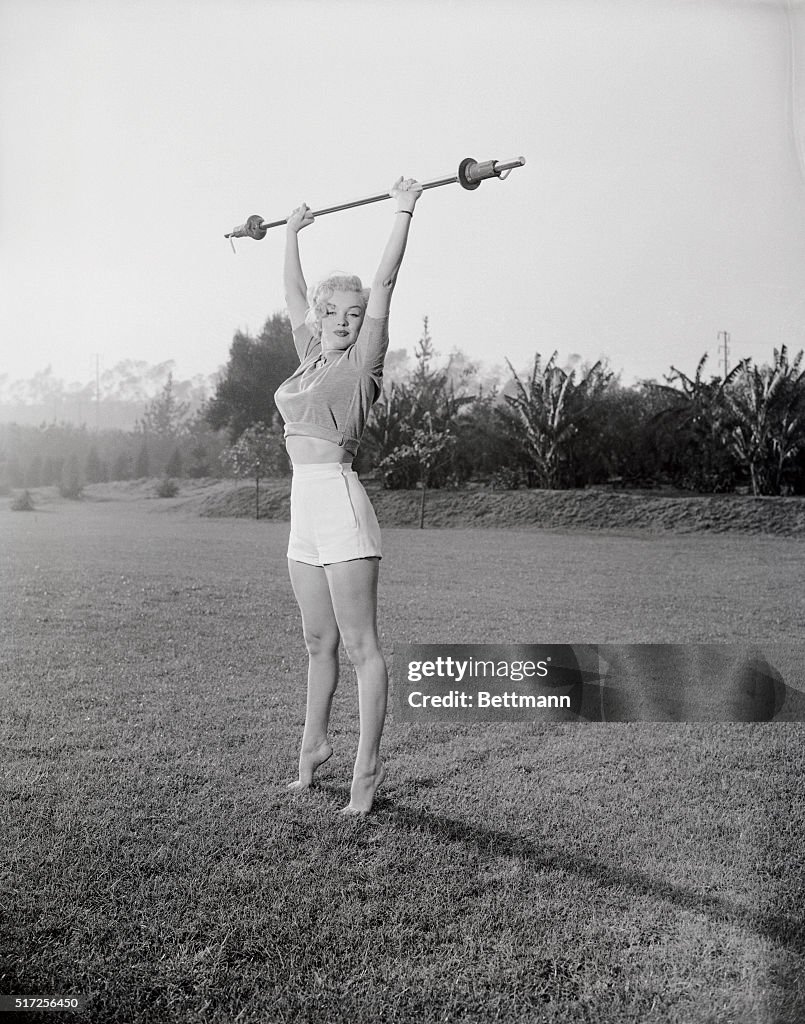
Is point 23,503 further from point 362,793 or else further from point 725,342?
point 725,342

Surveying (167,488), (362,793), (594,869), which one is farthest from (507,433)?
(594,869)

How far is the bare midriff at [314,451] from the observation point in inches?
69.1

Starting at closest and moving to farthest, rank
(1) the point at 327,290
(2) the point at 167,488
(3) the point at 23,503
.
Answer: (1) the point at 327,290 → (3) the point at 23,503 → (2) the point at 167,488

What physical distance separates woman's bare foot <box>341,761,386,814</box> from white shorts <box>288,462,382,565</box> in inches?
19.2

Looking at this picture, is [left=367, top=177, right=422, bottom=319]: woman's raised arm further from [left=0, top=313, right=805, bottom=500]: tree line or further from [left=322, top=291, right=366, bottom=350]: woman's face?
[left=0, top=313, right=805, bottom=500]: tree line

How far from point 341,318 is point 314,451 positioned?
0.29 meters

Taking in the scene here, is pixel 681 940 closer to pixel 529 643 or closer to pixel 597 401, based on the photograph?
pixel 529 643

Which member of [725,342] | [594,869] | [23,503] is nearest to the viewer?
[594,869]

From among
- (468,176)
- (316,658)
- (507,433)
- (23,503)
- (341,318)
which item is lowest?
(316,658)

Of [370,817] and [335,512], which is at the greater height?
[335,512]

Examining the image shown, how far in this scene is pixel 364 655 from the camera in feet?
5.96

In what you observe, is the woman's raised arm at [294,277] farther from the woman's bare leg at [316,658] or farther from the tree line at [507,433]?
the woman's bare leg at [316,658]

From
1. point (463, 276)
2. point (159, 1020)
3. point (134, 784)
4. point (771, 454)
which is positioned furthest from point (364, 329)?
point (771, 454)

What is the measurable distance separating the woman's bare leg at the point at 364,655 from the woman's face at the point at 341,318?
18.6 inches
